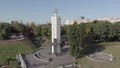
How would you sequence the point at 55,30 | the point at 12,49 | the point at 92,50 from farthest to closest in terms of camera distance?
the point at 12,49
the point at 92,50
the point at 55,30

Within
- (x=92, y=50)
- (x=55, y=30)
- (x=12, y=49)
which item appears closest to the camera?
(x=55, y=30)

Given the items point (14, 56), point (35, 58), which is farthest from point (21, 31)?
point (35, 58)

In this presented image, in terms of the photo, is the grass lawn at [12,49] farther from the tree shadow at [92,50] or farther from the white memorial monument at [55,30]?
the tree shadow at [92,50]

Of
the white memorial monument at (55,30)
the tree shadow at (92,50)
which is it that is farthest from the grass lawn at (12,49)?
the tree shadow at (92,50)

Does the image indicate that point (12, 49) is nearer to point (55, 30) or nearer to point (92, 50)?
point (55, 30)

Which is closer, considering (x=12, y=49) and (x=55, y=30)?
(x=55, y=30)

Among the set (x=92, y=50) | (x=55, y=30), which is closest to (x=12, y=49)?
(x=55, y=30)

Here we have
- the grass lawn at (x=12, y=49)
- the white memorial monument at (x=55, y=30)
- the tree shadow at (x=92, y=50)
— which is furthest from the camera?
the grass lawn at (x=12, y=49)

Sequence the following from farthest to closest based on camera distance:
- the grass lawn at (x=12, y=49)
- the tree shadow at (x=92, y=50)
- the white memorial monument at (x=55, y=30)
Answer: the grass lawn at (x=12, y=49) → the white memorial monument at (x=55, y=30) → the tree shadow at (x=92, y=50)

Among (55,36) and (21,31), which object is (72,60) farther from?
(21,31)

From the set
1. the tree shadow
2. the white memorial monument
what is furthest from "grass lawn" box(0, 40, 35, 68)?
the tree shadow
